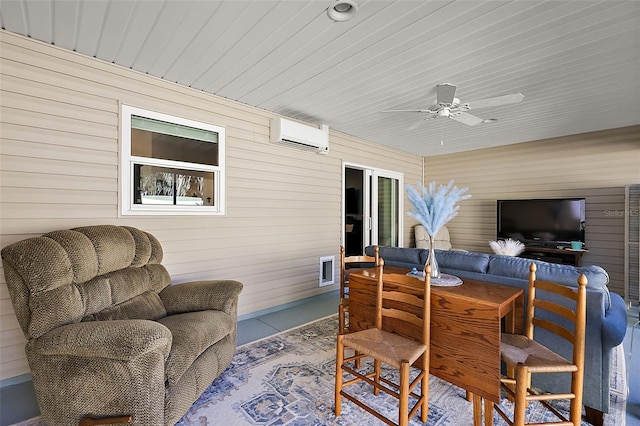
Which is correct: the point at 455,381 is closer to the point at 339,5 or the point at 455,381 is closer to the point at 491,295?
the point at 491,295

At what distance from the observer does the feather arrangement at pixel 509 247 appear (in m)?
5.11

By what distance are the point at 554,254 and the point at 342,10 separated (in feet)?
16.7

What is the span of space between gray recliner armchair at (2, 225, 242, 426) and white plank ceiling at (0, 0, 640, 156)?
5.20 feet

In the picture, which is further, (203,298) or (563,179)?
(563,179)

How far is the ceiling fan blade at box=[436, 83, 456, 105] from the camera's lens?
9.59 feet

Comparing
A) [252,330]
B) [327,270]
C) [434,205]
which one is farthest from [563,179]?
[252,330]

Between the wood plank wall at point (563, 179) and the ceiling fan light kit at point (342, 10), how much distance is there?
198 inches

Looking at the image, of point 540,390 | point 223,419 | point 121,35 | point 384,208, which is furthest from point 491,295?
point 384,208

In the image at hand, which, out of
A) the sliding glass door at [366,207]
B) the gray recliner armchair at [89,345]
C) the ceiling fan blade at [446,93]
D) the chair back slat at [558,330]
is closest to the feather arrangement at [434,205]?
the chair back slat at [558,330]

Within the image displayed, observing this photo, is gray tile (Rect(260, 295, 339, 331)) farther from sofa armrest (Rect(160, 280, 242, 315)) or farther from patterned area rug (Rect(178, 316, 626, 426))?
sofa armrest (Rect(160, 280, 242, 315))

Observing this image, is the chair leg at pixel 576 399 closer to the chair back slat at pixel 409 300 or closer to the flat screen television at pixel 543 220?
the chair back slat at pixel 409 300

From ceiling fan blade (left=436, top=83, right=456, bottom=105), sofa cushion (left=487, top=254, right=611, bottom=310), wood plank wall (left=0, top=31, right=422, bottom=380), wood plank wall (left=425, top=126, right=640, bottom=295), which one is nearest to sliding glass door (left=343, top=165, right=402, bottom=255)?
wood plank wall (left=0, top=31, right=422, bottom=380)

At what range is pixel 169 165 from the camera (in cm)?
310

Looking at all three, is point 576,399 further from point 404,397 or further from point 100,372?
point 100,372
